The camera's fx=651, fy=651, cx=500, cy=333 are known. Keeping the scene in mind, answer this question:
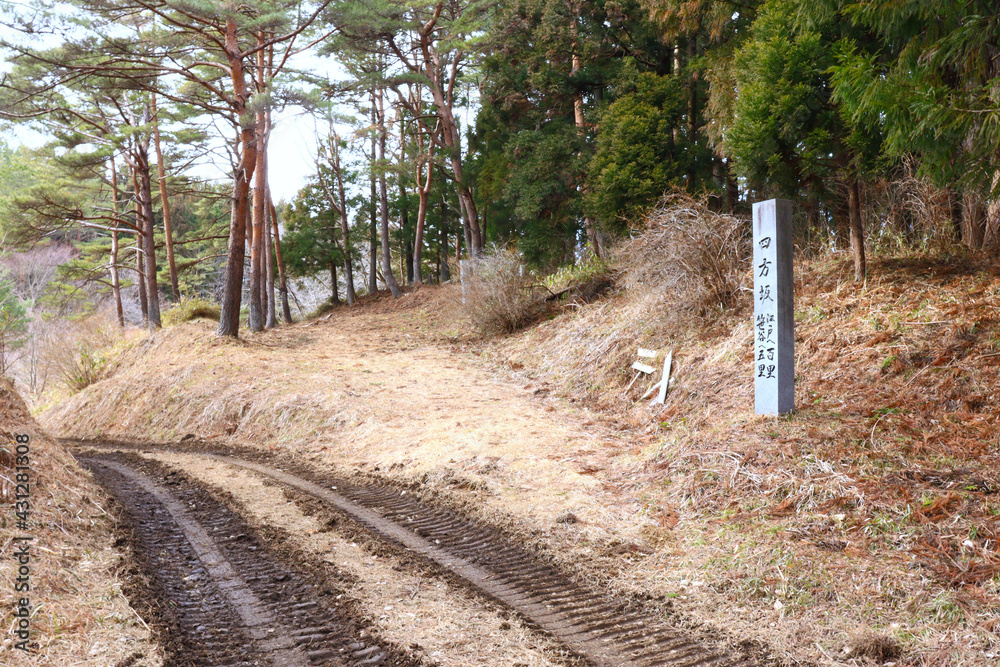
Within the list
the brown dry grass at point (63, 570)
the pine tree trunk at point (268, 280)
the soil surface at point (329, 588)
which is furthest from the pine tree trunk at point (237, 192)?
the brown dry grass at point (63, 570)

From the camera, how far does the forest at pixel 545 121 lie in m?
5.86

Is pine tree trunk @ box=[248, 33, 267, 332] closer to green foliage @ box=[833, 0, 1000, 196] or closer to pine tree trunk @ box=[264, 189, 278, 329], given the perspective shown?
pine tree trunk @ box=[264, 189, 278, 329]

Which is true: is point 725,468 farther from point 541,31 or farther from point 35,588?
point 541,31

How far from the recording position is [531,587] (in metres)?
4.16

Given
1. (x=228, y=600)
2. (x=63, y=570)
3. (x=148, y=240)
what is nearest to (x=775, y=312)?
(x=228, y=600)

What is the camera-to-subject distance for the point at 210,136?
1936cm

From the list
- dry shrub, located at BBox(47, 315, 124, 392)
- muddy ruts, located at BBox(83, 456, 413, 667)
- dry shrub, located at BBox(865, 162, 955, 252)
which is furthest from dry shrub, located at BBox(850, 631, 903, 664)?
dry shrub, located at BBox(47, 315, 124, 392)

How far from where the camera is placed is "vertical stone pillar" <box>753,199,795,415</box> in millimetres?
5941

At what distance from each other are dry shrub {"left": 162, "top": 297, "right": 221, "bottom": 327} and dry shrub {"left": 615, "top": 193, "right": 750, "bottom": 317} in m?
13.8

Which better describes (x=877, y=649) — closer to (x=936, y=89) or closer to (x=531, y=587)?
(x=531, y=587)

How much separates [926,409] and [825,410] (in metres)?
0.77

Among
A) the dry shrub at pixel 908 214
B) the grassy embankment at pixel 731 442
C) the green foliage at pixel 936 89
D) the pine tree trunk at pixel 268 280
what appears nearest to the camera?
the grassy embankment at pixel 731 442

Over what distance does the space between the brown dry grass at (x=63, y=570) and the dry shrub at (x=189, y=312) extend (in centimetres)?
1324

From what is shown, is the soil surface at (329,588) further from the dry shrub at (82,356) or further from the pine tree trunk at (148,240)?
the pine tree trunk at (148,240)
